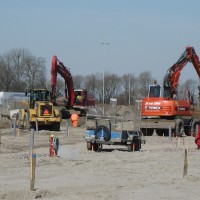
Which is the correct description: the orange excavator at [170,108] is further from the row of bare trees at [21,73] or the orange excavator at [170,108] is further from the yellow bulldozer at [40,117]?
the row of bare trees at [21,73]

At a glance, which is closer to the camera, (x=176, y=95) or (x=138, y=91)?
(x=176, y=95)

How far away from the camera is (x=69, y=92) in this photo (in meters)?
54.5

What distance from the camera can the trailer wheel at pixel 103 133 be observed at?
82.2 ft

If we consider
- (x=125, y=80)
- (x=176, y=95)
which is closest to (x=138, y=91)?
(x=125, y=80)

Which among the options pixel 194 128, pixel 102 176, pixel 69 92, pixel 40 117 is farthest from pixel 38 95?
pixel 102 176

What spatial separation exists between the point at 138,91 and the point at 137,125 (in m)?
99.3

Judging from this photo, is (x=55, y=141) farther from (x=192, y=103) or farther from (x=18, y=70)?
(x=18, y=70)

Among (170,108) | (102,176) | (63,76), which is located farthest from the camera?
(63,76)

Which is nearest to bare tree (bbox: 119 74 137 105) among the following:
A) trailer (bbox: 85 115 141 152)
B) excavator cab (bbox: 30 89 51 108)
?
excavator cab (bbox: 30 89 51 108)

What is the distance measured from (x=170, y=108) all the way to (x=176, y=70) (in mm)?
3232

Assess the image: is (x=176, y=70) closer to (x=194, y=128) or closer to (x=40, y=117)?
(x=194, y=128)

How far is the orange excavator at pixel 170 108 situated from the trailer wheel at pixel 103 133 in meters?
13.9

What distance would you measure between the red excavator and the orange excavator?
36.5 ft

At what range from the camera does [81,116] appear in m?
58.8
